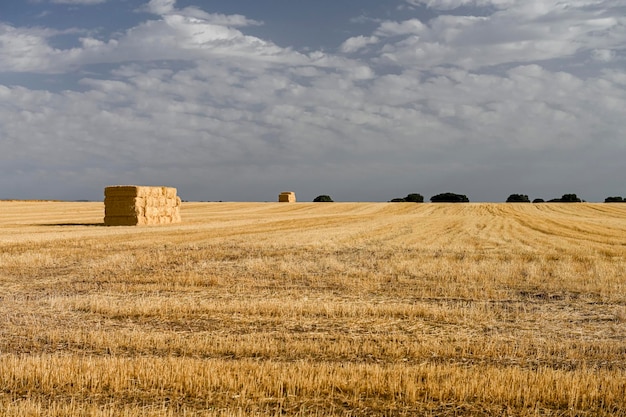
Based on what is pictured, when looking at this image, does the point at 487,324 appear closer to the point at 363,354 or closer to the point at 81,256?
the point at 363,354

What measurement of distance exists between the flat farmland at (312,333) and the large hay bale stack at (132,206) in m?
14.8

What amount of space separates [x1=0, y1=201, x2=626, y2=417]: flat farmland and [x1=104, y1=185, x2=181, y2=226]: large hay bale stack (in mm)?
14758

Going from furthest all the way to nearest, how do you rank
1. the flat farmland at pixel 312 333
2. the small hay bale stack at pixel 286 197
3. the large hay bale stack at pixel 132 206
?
the small hay bale stack at pixel 286 197, the large hay bale stack at pixel 132 206, the flat farmland at pixel 312 333

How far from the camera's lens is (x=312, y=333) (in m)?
8.93

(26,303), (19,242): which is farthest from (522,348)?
(19,242)

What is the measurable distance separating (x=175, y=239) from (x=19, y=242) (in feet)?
18.3

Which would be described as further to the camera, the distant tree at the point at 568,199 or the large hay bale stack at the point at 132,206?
the distant tree at the point at 568,199

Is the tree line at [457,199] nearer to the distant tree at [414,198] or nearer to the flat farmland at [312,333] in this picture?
the distant tree at [414,198]

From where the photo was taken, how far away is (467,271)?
15.3 metres

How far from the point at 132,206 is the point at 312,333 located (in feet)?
90.0

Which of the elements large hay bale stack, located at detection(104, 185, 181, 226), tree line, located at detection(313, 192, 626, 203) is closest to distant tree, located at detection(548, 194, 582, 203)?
tree line, located at detection(313, 192, 626, 203)

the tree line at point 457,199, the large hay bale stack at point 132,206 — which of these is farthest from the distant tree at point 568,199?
the large hay bale stack at point 132,206

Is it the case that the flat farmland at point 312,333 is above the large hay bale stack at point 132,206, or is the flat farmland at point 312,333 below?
below

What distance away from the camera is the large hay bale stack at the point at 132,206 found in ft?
113
